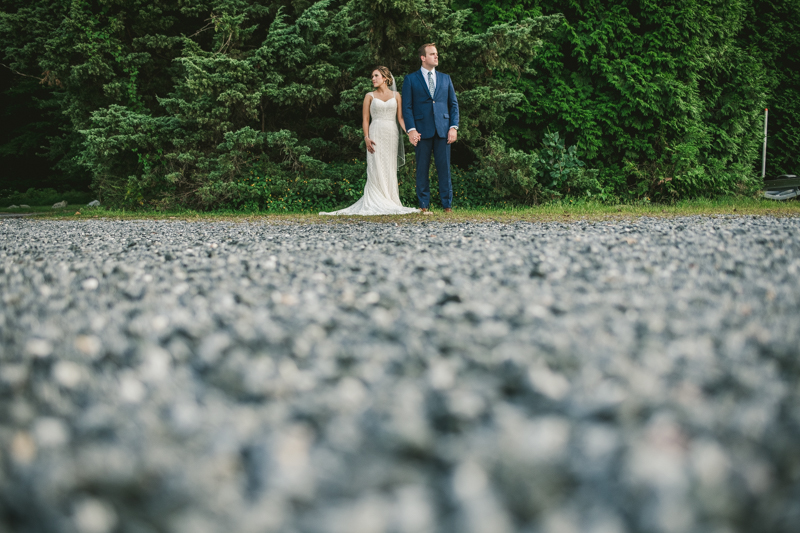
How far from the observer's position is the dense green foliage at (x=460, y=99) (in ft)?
27.6

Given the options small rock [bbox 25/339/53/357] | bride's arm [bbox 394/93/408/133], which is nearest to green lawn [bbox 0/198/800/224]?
bride's arm [bbox 394/93/408/133]

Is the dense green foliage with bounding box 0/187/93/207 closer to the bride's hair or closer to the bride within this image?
the bride

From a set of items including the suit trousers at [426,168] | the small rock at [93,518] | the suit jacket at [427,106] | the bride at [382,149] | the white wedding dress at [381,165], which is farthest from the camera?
the white wedding dress at [381,165]

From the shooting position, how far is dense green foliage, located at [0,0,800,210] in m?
8.42

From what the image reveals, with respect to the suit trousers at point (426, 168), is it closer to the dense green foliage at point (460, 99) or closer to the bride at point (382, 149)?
the bride at point (382, 149)

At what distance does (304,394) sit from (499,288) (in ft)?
3.82

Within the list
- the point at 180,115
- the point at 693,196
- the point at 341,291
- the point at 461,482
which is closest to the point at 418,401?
the point at 461,482

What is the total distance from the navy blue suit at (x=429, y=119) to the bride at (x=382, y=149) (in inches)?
18.4

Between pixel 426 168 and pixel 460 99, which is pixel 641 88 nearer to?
pixel 460 99

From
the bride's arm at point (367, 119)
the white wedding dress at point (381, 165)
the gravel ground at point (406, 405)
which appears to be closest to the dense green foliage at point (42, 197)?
the white wedding dress at point (381, 165)

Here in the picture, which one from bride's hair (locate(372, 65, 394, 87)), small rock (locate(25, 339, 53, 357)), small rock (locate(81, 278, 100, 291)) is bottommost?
small rock (locate(25, 339, 53, 357))

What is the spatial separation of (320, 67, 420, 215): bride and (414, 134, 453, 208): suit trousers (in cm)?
45

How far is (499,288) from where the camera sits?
2145mm

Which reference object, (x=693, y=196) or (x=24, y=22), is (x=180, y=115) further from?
(x=693, y=196)
